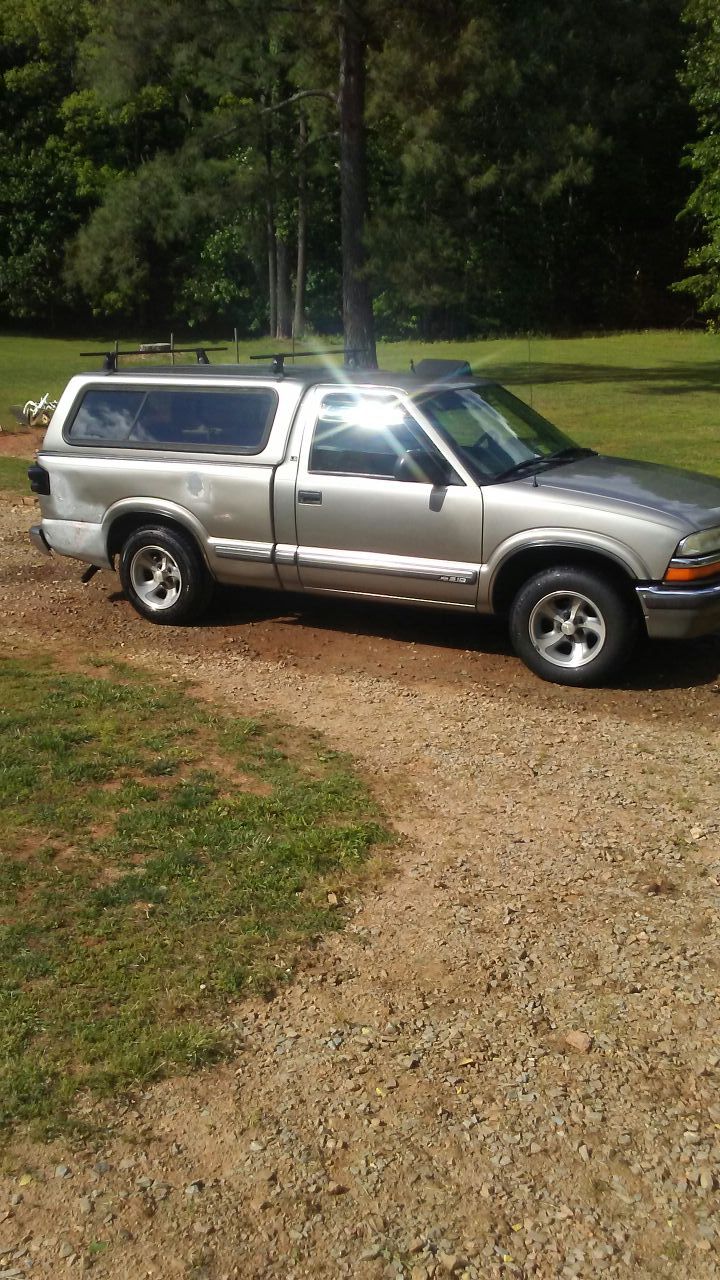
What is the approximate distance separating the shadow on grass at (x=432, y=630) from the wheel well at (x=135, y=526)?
0.70m

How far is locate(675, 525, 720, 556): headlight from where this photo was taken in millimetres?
6844

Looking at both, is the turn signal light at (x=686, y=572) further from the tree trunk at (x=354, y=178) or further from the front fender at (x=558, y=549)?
the tree trunk at (x=354, y=178)

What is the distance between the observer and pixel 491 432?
26.3ft

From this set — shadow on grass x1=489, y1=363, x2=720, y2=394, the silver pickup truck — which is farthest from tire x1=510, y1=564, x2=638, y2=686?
shadow on grass x1=489, y1=363, x2=720, y2=394

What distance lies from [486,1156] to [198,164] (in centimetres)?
2221

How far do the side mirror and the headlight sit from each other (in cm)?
147

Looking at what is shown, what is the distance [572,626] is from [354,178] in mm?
17702

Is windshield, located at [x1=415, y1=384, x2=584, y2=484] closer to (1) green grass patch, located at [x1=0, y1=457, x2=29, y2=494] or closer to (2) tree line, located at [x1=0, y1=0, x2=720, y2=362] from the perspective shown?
(1) green grass patch, located at [x1=0, y1=457, x2=29, y2=494]

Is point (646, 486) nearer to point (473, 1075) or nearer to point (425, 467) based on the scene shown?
point (425, 467)

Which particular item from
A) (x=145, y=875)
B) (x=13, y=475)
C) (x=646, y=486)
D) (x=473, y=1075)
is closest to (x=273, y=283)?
(x=13, y=475)

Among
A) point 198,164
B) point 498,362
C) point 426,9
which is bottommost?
point 498,362

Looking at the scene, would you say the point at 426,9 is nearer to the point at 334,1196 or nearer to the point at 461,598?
the point at 461,598

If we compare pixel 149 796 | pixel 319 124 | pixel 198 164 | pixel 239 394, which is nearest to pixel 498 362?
pixel 319 124

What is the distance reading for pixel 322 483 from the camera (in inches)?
312
